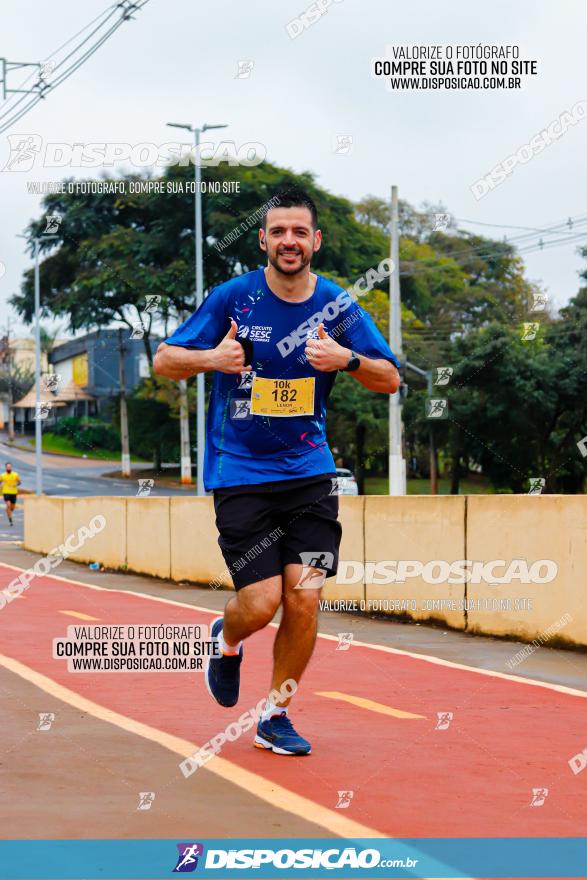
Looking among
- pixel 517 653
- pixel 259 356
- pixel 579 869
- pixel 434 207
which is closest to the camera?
pixel 579 869

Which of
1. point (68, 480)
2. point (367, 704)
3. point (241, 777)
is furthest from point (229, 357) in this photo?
point (68, 480)

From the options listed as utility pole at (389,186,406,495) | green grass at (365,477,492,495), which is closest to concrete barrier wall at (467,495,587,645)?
utility pole at (389,186,406,495)

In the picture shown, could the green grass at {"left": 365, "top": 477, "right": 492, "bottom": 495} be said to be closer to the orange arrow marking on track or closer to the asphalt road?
the asphalt road

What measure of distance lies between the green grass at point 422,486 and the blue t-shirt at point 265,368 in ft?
183

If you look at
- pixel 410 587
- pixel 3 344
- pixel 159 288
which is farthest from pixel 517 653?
pixel 3 344

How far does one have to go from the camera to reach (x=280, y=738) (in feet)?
19.2

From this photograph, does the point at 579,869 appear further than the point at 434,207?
No

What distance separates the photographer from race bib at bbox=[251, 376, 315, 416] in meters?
5.85

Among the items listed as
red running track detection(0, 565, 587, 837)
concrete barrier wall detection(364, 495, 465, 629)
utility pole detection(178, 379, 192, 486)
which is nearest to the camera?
red running track detection(0, 565, 587, 837)

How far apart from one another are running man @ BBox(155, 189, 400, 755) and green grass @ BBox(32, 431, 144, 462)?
7565cm

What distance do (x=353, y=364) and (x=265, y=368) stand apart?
34 cm

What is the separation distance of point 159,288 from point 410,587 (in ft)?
135

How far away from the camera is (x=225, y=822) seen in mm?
4508

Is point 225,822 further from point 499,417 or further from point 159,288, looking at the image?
point 159,288
